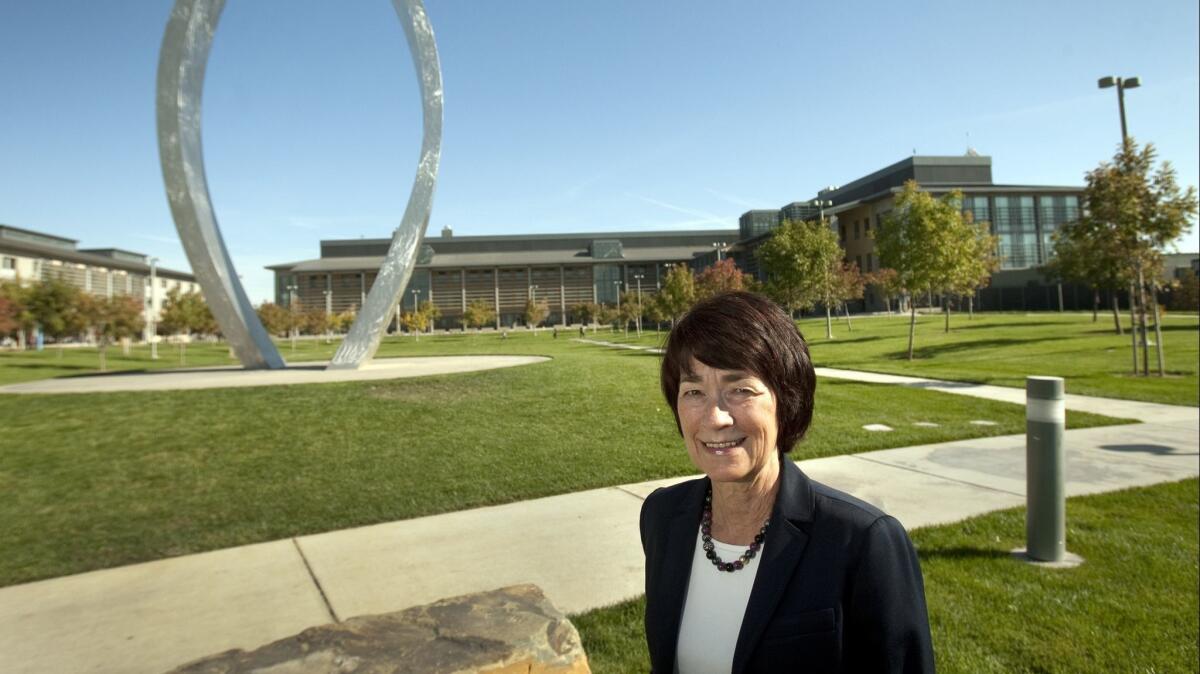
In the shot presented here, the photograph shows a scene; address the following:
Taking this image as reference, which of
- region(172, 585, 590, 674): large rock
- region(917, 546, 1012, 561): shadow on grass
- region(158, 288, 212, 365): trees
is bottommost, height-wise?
region(917, 546, 1012, 561): shadow on grass

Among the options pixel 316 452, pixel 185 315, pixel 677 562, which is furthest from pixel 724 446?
pixel 185 315

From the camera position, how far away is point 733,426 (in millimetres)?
1483

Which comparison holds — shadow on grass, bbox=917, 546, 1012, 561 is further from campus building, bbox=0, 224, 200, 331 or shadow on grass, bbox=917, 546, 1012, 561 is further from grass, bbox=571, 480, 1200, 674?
campus building, bbox=0, 224, 200, 331

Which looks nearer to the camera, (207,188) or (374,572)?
(374,572)

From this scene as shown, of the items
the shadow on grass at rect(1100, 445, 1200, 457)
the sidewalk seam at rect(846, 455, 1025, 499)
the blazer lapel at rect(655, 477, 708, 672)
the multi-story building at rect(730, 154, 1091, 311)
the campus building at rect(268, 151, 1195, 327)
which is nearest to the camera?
Result: the blazer lapel at rect(655, 477, 708, 672)


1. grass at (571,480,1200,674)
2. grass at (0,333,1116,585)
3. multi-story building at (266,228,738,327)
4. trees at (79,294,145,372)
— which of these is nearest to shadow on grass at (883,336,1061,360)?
grass at (0,333,1116,585)

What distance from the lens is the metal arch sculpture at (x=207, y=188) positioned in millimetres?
15883

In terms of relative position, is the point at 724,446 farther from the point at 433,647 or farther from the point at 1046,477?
the point at 1046,477

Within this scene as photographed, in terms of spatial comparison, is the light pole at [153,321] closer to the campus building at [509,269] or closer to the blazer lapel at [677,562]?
the campus building at [509,269]

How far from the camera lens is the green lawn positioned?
46.3 feet

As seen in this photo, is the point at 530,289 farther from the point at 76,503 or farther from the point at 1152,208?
the point at 76,503

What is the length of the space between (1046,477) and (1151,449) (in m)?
4.92

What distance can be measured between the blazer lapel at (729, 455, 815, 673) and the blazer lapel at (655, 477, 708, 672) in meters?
0.19

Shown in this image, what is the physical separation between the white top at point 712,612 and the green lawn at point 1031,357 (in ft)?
46.4
